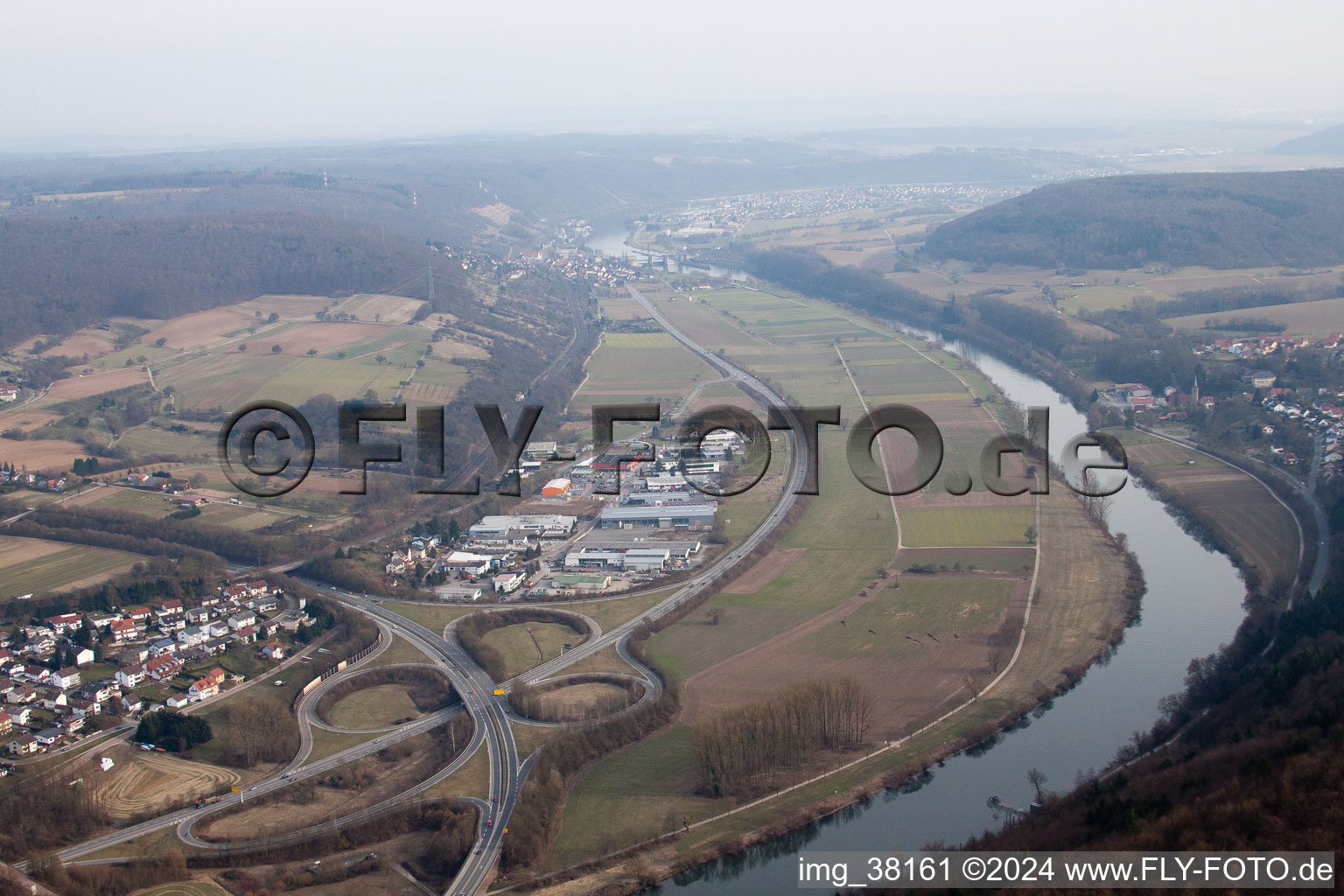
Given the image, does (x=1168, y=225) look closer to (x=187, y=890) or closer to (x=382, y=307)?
(x=382, y=307)

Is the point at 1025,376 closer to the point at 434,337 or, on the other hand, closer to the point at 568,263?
the point at 434,337

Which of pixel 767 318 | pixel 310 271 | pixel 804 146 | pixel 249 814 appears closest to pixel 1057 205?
pixel 767 318

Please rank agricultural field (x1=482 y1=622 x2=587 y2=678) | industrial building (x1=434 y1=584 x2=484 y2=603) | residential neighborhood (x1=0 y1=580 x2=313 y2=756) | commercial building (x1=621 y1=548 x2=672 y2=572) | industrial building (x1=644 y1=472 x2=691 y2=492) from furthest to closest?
1. industrial building (x1=644 y1=472 x2=691 y2=492)
2. commercial building (x1=621 y1=548 x2=672 y2=572)
3. industrial building (x1=434 y1=584 x2=484 y2=603)
4. agricultural field (x1=482 y1=622 x2=587 y2=678)
5. residential neighborhood (x1=0 y1=580 x2=313 y2=756)

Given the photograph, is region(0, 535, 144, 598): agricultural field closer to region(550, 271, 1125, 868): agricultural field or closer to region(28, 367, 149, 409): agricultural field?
region(550, 271, 1125, 868): agricultural field

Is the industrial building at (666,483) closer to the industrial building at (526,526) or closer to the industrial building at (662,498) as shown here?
the industrial building at (662,498)

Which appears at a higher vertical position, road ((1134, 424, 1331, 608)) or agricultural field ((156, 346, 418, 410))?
agricultural field ((156, 346, 418, 410))

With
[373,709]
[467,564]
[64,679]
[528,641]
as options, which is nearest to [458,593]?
[467,564]

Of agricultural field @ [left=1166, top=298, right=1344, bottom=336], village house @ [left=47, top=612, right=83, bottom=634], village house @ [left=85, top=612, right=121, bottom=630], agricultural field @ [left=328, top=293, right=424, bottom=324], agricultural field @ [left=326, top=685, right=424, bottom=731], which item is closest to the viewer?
agricultural field @ [left=326, top=685, right=424, bottom=731]

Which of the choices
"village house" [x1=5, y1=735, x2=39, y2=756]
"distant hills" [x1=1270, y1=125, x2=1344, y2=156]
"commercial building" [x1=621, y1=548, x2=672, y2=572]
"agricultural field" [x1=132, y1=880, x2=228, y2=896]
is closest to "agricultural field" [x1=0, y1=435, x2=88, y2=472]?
"village house" [x1=5, y1=735, x2=39, y2=756]
